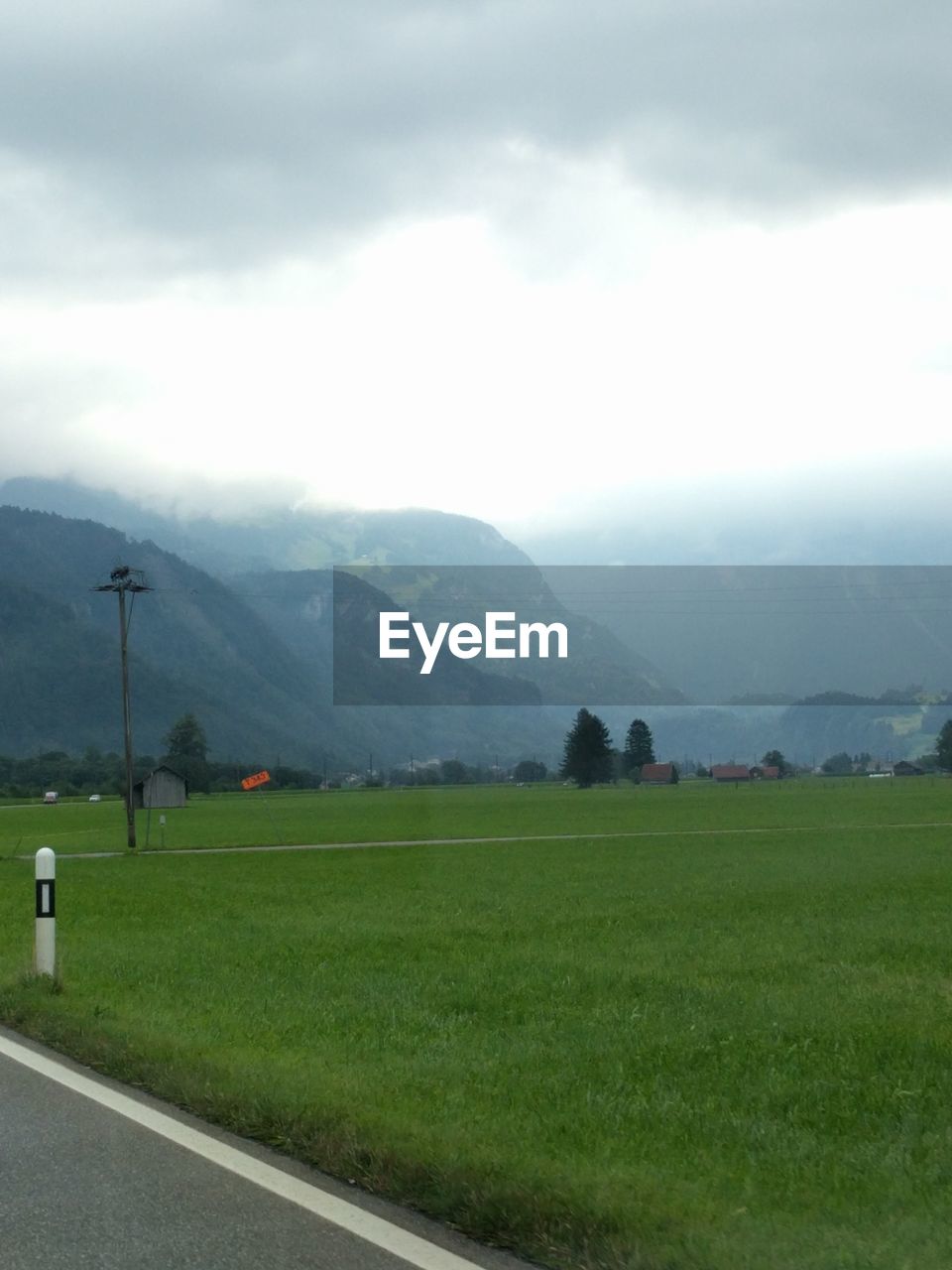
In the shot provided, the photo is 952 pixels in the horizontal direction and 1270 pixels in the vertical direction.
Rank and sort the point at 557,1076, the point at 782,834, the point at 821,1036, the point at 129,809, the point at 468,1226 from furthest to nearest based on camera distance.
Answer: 1. the point at 129,809
2. the point at 782,834
3. the point at 821,1036
4. the point at 557,1076
5. the point at 468,1226

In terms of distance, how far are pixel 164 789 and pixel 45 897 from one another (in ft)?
361

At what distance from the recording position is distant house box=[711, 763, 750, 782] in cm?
17938

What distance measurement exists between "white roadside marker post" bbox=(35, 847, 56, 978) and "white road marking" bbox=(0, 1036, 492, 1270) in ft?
9.19

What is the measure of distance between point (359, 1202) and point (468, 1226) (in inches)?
Result: 23.0

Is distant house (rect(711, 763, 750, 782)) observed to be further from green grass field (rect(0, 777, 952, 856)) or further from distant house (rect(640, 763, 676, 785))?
green grass field (rect(0, 777, 952, 856))

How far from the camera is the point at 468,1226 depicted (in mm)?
6219

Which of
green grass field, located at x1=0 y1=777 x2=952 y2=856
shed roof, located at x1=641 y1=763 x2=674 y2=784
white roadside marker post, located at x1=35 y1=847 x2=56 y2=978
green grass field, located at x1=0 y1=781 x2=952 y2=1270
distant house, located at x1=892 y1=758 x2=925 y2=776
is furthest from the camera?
distant house, located at x1=892 y1=758 x2=925 y2=776

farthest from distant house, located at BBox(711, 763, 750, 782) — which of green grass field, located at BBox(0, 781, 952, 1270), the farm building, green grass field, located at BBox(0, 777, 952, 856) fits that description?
green grass field, located at BBox(0, 781, 952, 1270)

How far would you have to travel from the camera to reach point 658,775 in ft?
579

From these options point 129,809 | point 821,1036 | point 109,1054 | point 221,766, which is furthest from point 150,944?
point 221,766

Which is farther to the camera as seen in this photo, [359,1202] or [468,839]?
[468,839]

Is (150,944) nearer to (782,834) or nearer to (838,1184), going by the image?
(838,1184)

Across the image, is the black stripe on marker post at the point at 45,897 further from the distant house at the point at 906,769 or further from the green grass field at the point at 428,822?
the distant house at the point at 906,769

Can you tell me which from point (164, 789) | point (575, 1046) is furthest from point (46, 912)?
point (164, 789)
